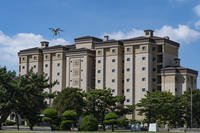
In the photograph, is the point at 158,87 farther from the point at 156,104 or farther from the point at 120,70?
the point at 156,104

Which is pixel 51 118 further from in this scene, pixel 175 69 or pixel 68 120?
pixel 175 69

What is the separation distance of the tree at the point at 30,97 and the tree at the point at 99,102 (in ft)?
91.6

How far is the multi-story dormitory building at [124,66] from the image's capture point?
110 meters

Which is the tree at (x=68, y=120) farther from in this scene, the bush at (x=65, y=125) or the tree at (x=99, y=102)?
the tree at (x=99, y=102)

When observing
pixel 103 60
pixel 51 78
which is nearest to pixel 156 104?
pixel 103 60

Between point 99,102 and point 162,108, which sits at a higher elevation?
point 99,102

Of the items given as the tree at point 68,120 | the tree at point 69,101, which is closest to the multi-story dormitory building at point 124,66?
the tree at point 69,101

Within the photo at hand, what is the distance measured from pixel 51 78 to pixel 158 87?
102 ft

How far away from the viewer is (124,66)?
116 meters

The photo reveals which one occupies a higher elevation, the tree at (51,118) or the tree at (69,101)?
the tree at (69,101)

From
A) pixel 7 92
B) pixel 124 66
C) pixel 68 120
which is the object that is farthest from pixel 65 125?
pixel 124 66

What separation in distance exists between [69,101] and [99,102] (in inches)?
441

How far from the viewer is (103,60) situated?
117688 mm

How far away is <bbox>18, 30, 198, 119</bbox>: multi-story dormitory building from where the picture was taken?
110 metres
